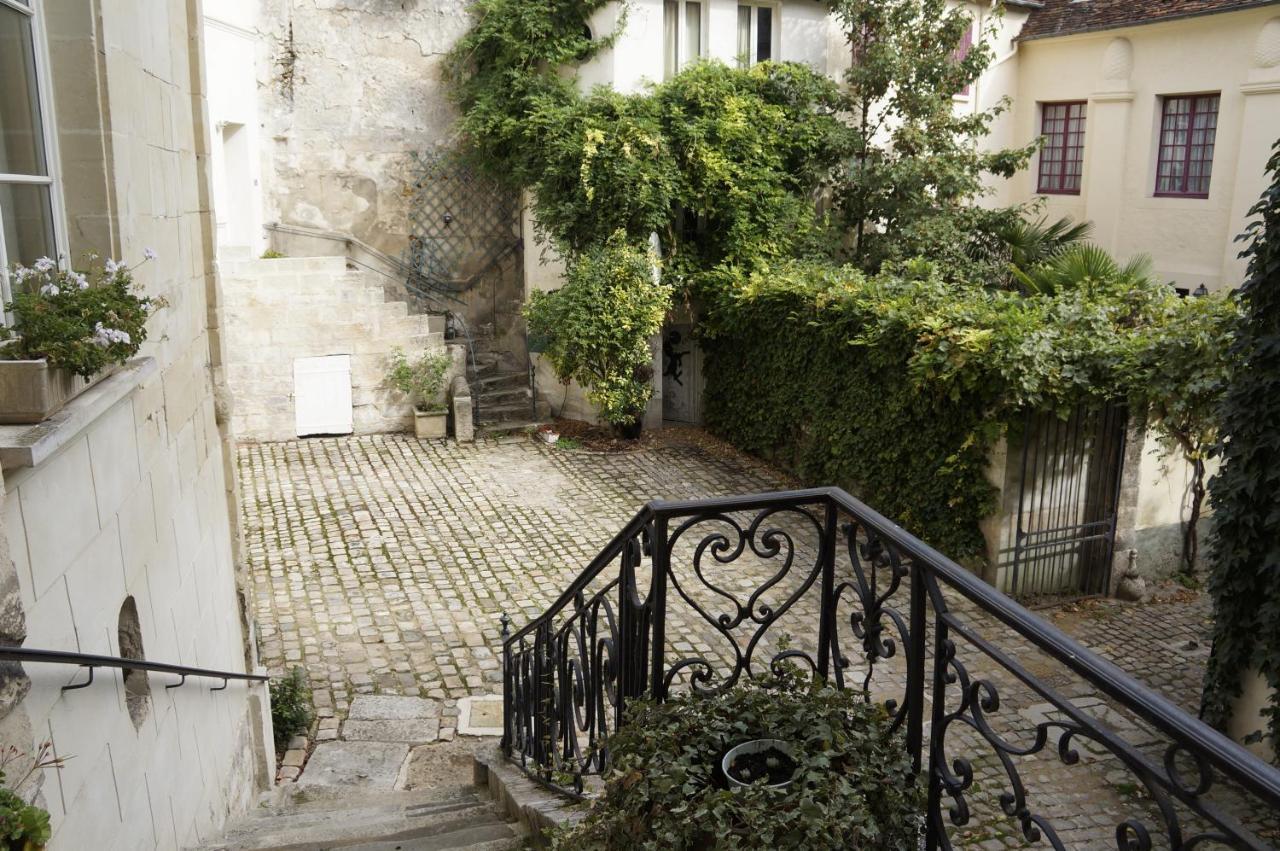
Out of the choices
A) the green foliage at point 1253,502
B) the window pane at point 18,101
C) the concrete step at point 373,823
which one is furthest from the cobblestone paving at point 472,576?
the window pane at point 18,101

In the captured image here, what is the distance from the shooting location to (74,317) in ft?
12.0

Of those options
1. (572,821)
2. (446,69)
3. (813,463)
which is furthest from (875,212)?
(572,821)

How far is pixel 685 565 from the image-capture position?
1097 centimetres

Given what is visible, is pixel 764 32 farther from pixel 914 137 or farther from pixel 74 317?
pixel 74 317

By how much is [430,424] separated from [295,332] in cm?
224

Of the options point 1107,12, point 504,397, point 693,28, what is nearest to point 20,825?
point 504,397

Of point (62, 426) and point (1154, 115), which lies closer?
point (62, 426)

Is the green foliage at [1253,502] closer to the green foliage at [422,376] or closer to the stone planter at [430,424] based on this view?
the stone planter at [430,424]

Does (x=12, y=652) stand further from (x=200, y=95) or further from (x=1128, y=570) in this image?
(x=1128, y=570)

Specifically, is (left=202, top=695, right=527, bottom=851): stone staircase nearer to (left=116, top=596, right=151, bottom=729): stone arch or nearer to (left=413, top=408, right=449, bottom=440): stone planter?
(left=116, top=596, right=151, bottom=729): stone arch

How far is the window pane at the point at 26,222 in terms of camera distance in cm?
376

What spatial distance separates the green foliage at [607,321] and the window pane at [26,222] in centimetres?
1014

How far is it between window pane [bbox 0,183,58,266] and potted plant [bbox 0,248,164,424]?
81 mm

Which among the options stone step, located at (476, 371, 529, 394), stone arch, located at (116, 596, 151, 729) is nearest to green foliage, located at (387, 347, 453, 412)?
stone step, located at (476, 371, 529, 394)
